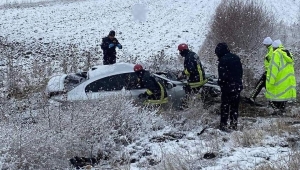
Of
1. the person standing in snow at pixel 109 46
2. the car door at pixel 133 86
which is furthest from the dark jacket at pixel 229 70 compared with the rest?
the person standing in snow at pixel 109 46

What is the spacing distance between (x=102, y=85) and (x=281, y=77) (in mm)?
Result: 3772

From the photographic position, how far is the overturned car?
8016 mm

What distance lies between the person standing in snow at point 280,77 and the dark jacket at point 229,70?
160 centimetres

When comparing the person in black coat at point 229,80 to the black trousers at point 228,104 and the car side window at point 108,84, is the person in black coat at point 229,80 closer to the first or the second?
the black trousers at point 228,104

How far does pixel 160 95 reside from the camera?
830 cm

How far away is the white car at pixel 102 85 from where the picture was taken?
8.02m

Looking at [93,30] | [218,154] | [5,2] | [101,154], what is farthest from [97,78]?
[5,2]

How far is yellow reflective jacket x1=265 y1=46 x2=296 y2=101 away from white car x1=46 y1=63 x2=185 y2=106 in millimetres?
1890

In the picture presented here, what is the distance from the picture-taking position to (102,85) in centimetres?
839

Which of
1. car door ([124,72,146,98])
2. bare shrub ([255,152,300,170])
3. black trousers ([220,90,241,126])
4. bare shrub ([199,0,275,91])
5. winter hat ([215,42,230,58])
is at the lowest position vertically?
bare shrub ([255,152,300,170])

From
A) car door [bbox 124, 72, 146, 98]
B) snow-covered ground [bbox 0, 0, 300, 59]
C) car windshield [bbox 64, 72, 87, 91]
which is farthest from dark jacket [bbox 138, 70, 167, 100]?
snow-covered ground [bbox 0, 0, 300, 59]

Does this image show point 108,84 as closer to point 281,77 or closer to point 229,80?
point 229,80

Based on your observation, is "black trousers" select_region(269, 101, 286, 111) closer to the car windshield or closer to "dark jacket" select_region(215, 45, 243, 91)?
"dark jacket" select_region(215, 45, 243, 91)

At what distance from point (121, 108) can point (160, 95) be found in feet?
4.69
